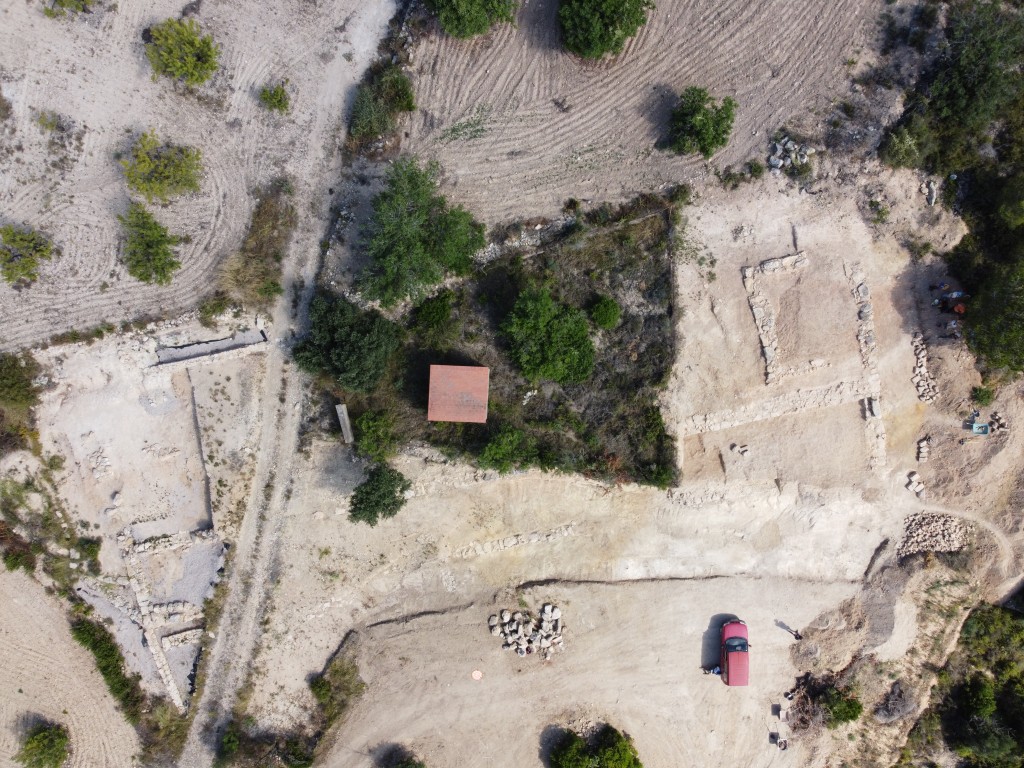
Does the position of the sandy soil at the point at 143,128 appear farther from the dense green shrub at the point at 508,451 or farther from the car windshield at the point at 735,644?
the car windshield at the point at 735,644

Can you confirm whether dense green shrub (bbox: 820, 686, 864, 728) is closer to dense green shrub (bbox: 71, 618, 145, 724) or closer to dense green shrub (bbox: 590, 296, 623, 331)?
dense green shrub (bbox: 590, 296, 623, 331)

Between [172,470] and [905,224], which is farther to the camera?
[172,470]

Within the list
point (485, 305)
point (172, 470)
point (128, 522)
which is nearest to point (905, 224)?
point (485, 305)

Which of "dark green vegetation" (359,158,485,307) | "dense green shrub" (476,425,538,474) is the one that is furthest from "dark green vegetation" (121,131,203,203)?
"dense green shrub" (476,425,538,474)

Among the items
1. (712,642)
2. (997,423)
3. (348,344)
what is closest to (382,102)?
(348,344)

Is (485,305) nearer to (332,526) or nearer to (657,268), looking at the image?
(657,268)

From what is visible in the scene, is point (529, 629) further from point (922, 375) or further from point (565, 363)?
point (922, 375)
